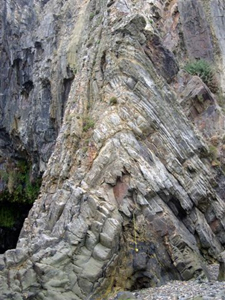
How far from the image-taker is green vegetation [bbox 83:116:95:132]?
58.1 feet

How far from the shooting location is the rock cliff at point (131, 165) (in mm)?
13492

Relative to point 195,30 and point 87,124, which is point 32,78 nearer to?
point 195,30

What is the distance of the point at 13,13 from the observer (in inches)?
1282

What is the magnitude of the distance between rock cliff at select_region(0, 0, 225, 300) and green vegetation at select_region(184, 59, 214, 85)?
31 cm

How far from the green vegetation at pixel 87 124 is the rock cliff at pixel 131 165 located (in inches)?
2.2

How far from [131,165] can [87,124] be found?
3.52m

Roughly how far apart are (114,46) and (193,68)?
13.7 feet

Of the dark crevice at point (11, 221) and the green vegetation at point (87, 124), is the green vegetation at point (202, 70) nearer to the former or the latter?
the green vegetation at point (87, 124)

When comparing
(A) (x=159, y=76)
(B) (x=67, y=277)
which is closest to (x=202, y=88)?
(A) (x=159, y=76)

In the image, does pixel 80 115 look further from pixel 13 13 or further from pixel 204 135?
pixel 13 13

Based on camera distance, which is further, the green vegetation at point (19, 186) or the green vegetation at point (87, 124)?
the green vegetation at point (19, 186)

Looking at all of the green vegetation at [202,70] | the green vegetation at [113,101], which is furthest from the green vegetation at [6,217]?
the green vegetation at [202,70]

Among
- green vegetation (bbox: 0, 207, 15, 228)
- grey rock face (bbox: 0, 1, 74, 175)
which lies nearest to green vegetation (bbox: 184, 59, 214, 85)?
grey rock face (bbox: 0, 1, 74, 175)

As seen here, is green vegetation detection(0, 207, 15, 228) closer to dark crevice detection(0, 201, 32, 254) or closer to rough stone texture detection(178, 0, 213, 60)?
dark crevice detection(0, 201, 32, 254)
